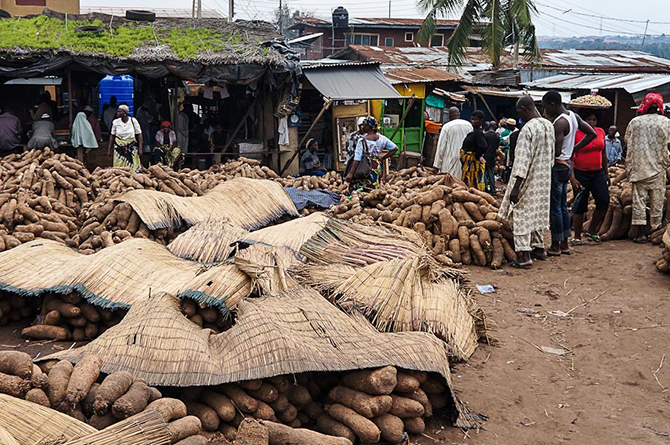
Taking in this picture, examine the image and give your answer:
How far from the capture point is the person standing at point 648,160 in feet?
27.5

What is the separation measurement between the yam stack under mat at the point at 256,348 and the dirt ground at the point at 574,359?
385 mm

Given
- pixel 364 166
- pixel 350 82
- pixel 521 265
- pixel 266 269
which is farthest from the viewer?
pixel 350 82

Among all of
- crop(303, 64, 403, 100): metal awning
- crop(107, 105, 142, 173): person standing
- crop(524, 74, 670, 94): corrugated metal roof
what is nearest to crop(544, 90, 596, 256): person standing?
crop(107, 105, 142, 173): person standing

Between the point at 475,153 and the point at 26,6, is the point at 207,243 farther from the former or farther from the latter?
the point at 26,6

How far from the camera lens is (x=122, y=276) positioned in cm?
536

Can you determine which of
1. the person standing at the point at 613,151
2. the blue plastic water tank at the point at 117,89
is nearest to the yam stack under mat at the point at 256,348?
the person standing at the point at 613,151

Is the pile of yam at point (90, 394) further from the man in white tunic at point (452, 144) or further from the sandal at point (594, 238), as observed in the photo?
the man in white tunic at point (452, 144)

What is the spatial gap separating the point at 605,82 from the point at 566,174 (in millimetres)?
12662

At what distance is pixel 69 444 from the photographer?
290 cm

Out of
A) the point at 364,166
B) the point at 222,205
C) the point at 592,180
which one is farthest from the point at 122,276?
the point at 592,180

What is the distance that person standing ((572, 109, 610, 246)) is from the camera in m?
8.32

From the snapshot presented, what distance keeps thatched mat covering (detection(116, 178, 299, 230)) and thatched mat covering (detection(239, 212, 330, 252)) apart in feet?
4.39

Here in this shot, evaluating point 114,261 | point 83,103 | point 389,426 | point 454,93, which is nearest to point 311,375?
point 389,426

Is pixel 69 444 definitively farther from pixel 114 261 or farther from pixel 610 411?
pixel 610 411
